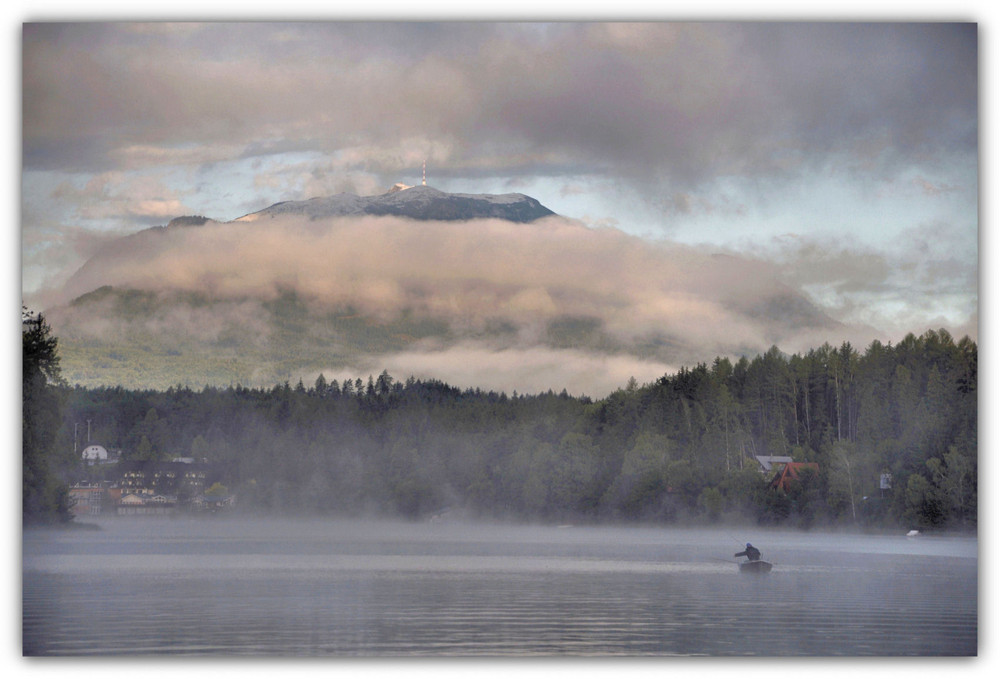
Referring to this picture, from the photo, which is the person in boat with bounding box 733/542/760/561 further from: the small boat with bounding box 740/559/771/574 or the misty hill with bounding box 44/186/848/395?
the misty hill with bounding box 44/186/848/395

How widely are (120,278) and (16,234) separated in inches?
95.4

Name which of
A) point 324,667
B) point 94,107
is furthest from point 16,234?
point 324,667

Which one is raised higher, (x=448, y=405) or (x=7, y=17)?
(x=7, y=17)

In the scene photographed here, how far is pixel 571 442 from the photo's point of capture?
43.1ft

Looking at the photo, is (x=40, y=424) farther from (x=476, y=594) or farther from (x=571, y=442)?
(x=571, y=442)

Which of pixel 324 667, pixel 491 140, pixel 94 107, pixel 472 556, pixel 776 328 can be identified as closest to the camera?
pixel 324 667

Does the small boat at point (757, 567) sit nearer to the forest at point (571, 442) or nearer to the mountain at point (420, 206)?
the forest at point (571, 442)

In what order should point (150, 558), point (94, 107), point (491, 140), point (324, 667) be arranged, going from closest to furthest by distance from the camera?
point (324, 667)
point (94, 107)
point (491, 140)
point (150, 558)

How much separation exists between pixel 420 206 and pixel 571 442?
11.7ft

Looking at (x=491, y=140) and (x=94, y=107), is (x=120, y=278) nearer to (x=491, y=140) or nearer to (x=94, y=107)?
(x=94, y=107)

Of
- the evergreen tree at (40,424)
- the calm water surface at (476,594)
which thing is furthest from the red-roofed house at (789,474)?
the evergreen tree at (40,424)

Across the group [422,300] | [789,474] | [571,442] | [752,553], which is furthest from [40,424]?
[752,553]

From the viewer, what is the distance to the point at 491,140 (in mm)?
10750

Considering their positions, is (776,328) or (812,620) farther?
(776,328)
